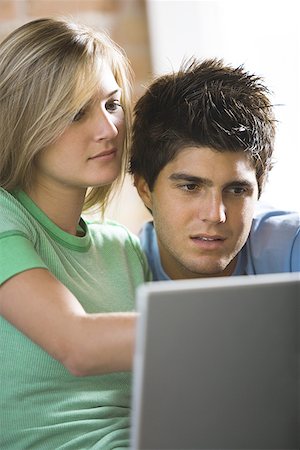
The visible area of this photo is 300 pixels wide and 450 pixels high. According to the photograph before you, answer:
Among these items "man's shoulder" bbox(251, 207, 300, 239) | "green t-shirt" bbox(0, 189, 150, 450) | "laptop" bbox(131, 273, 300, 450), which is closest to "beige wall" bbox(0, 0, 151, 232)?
"man's shoulder" bbox(251, 207, 300, 239)

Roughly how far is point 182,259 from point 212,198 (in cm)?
12

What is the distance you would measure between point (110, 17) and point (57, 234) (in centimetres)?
140

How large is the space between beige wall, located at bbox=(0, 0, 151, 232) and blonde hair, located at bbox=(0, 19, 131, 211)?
1.14 metres

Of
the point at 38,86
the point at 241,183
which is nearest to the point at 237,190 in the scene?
the point at 241,183

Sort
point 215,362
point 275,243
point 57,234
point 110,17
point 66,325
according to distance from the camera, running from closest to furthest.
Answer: point 215,362
point 66,325
point 57,234
point 275,243
point 110,17

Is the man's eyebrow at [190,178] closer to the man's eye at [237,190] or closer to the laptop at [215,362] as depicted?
the man's eye at [237,190]

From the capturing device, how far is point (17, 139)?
1.18 meters

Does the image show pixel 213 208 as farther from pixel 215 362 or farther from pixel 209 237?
pixel 215 362

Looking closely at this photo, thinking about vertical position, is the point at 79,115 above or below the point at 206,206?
above

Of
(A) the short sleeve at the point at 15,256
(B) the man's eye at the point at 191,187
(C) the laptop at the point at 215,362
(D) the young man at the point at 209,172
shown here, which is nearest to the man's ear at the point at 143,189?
(D) the young man at the point at 209,172

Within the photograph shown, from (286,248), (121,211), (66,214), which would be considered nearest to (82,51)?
(66,214)

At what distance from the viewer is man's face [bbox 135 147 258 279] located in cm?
123

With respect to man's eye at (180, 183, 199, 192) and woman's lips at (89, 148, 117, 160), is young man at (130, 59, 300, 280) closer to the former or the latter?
man's eye at (180, 183, 199, 192)

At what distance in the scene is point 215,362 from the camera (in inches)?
27.8
